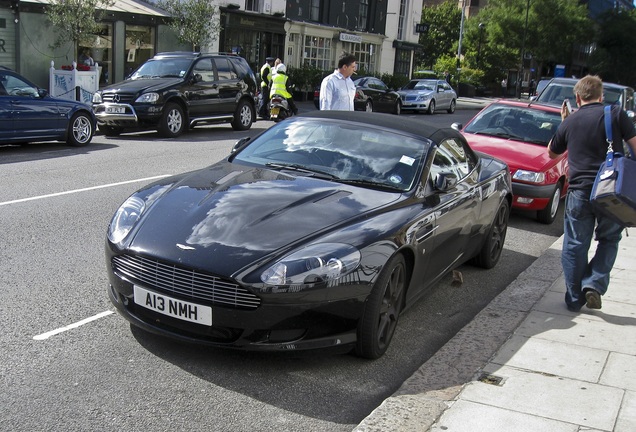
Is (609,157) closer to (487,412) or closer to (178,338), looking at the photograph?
(487,412)

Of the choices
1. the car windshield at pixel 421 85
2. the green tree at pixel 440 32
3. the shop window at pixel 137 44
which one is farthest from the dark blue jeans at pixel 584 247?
the green tree at pixel 440 32

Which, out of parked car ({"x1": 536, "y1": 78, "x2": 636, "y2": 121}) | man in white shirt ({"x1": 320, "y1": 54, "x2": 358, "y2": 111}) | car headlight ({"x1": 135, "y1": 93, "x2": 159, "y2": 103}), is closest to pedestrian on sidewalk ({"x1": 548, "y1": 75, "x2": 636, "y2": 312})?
man in white shirt ({"x1": 320, "y1": 54, "x2": 358, "y2": 111})

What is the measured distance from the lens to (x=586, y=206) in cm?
597

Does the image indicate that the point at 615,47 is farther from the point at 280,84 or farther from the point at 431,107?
the point at 280,84

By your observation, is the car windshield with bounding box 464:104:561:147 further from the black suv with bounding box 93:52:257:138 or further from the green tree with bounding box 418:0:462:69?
the green tree with bounding box 418:0:462:69

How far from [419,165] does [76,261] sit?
3076 mm

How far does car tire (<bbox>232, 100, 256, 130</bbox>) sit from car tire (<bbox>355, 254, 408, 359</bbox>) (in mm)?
14850

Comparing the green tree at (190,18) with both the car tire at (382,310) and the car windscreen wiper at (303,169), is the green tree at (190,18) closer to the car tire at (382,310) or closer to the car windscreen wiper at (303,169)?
the car windscreen wiper at (303,169)

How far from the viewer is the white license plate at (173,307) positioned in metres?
4.38

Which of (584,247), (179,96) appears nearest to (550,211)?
(584,247)

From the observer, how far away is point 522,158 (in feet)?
33.2

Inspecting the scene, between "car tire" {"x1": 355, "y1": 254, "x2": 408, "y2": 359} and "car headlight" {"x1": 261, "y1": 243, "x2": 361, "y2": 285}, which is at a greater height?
"car headlight" {"x1": 261, "y1": 243, "x2": 361, "y2": 285}

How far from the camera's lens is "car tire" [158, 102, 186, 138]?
56.0 feet

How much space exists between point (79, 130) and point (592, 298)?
11328 millimetres
